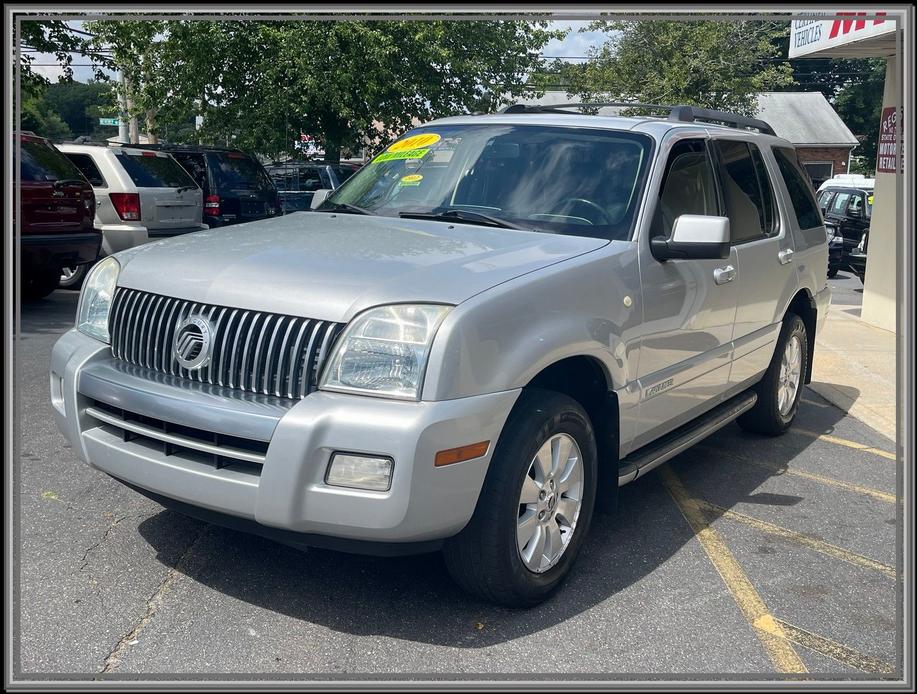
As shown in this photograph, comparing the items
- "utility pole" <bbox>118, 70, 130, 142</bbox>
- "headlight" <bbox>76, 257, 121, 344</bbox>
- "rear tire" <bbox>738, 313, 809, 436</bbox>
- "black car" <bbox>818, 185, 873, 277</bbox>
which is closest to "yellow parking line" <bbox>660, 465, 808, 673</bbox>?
"rear tire" <bbox>738, 313, 809, 436</bbox>

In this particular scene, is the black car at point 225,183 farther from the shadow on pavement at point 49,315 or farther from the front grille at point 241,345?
the front grille at point 241,345

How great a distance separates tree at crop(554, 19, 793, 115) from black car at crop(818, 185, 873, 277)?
12.0 meters

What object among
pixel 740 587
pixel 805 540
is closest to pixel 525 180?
pixel 740 587

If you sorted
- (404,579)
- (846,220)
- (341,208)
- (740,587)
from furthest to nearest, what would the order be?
(846,220), (341,208), (740,587), (404,579)

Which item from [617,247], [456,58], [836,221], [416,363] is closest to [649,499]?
[617,247]

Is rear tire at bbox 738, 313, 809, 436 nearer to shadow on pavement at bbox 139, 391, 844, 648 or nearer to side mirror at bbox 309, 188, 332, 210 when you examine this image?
shadow on pavement at bbox 139, 391, 844, 648

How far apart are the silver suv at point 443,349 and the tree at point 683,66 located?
86.3 ft

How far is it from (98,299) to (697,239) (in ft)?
8.62

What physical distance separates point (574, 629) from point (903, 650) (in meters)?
1.19

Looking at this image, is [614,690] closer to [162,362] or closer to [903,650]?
[903,650]

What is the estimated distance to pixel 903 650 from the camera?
353cm

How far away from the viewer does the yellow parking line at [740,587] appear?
355 cm

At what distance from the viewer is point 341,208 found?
5.10 m

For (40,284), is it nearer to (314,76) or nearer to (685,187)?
(685,187)
